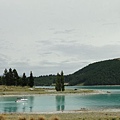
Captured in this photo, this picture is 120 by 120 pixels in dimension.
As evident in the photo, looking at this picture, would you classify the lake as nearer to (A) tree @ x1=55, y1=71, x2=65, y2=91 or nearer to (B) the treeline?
(A) tree @ x1=55, y1=71, x2=65, y2=91

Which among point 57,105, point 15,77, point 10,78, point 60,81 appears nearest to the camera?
point 57,105

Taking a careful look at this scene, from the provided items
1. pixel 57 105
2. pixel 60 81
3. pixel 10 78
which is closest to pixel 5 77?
pixel 10 78

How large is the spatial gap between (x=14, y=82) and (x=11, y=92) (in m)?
23.6

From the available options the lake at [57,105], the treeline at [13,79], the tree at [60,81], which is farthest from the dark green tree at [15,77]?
the lake at [57,105]

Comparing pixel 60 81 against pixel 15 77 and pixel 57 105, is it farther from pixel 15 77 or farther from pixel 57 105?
pixel 57 105

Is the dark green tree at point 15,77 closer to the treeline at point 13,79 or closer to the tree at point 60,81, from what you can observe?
the treeline at point 13,79

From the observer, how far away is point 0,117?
91.9ft

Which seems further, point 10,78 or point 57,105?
point 10,78

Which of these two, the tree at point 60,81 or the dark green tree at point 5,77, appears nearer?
the tree at point 60,81

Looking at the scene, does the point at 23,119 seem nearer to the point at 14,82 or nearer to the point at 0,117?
the point at 0,117

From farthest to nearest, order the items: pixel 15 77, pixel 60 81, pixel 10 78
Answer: pixel 15 77 → pixel 10 78 → pixel 60 81

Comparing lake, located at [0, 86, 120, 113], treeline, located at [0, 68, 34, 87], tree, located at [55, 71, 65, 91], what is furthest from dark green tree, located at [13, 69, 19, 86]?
lake, located at [0, 86, 120, 113]

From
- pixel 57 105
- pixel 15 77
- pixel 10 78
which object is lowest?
pixel 57 105

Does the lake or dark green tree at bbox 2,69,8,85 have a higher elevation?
dark green tree at bbox 2,69,8,85
